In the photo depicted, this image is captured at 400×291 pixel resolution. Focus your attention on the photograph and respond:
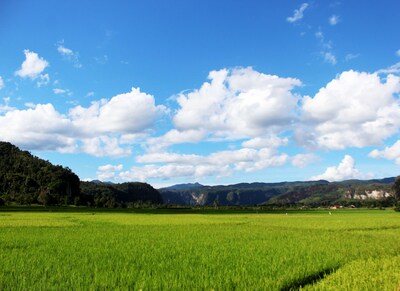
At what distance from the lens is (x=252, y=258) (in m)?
12.7

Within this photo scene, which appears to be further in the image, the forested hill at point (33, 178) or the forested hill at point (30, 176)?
the forested hill at point (30, 176)

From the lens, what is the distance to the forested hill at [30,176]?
5989 inches

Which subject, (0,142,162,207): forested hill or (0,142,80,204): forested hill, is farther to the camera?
(0,142,80,204): forested hill

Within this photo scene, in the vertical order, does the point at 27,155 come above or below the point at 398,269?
above

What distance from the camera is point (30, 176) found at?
524 ft

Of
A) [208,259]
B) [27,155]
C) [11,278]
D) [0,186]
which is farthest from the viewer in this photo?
[27,155]

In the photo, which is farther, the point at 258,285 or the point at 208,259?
the point at 208,259

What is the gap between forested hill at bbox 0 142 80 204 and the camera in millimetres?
152125

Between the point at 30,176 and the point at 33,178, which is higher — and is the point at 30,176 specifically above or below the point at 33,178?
above

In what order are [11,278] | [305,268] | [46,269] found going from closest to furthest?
[11,278] → [46,269] → [305,268]

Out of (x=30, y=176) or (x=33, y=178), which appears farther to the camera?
(x=33, y=178)

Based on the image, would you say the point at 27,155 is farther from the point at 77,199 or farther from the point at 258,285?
the point at 258,285

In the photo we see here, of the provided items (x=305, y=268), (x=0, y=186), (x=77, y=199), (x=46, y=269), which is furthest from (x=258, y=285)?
(x=0, y=186)

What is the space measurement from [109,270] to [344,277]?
20.5 feet
